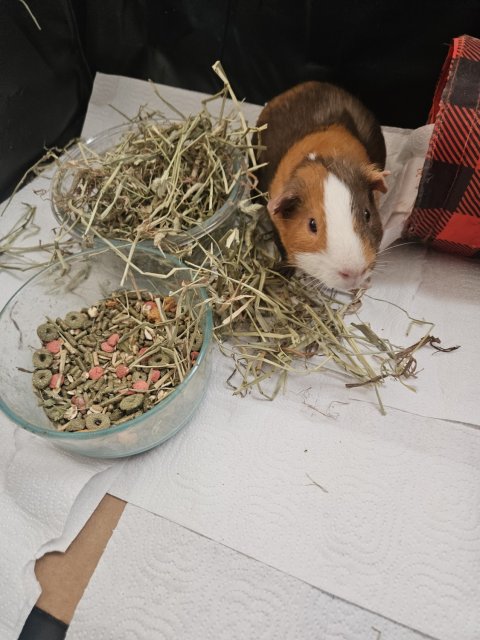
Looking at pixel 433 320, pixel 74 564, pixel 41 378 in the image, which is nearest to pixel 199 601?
pixel 74 564

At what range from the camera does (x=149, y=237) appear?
42.6 inches

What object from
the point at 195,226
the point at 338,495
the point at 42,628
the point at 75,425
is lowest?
the point at 42,628

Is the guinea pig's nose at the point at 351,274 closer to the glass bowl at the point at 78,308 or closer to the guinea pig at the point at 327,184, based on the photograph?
the guinea pig at the point at 327,184

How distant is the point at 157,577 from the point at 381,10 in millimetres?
1282

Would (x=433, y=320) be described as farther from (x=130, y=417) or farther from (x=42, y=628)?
(x=42, y=628)

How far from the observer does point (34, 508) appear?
0.96m

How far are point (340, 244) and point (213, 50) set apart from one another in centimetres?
82

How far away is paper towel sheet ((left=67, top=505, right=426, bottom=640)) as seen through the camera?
2.75ft

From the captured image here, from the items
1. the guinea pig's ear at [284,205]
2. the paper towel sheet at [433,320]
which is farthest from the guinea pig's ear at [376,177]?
the paper towel sheet at [433,320]

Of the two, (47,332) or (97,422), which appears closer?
(97,422)

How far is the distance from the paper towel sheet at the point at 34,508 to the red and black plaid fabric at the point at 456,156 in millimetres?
826

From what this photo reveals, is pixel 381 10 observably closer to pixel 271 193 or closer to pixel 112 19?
pixel 271 193

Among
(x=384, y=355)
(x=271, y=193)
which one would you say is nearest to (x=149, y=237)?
(x=271, y=193)

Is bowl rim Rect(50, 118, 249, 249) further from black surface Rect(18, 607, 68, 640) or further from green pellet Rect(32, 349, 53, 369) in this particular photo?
black surface Rect(18, 607, 68, 640)
